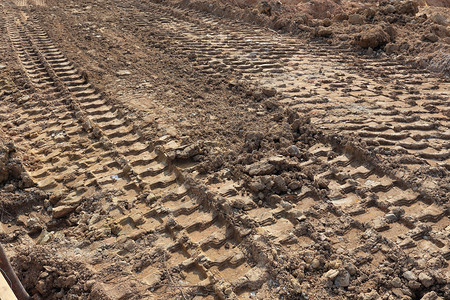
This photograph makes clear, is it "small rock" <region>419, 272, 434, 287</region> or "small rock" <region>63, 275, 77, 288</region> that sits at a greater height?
"small rock" <region>419, 272, 434, 287</region>

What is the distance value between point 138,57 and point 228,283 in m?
5.06

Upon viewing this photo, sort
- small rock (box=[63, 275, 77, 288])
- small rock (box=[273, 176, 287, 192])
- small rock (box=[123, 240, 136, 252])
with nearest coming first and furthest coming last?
small rock (box=[63, 275, 77, 288]), small rock (box=[123, 240, 136, 252]), small rock (box=[273, 176, 287, 192])

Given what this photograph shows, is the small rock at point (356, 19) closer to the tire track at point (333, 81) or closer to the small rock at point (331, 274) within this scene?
the tire track at point (333, 81)

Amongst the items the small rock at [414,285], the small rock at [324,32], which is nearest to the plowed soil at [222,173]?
the small rock at [414,285]

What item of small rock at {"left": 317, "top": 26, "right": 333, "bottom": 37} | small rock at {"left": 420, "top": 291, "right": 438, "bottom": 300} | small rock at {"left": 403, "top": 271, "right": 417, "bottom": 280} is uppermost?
small rock at {"left": 317, "top": 26, "right": 333, "bottom": 37}

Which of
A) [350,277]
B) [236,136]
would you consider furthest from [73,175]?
[350,277]

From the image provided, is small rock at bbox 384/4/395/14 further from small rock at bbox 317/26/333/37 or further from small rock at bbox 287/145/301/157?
small rock at bbox 287/145/301/157

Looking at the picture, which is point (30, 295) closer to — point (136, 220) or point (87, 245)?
point (87, 245)

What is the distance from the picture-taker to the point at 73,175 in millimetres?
4441

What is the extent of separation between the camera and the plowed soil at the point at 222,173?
3.28 m

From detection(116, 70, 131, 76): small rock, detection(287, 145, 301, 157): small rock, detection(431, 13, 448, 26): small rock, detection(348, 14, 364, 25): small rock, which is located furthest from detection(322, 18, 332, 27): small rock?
detection(287, 145, 301, 157): small rock

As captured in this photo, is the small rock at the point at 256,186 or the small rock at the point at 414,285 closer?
the small rock at the point at 414,285

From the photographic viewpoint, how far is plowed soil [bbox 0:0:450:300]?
3.28 meters

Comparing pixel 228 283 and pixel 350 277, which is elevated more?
pixel 350 277
